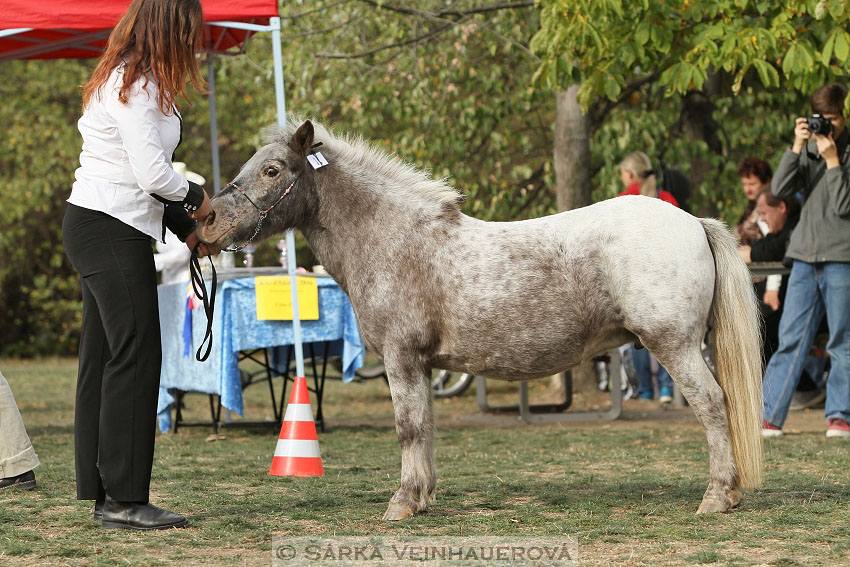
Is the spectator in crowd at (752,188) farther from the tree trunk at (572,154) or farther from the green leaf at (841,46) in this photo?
the green leaf at (841,46)

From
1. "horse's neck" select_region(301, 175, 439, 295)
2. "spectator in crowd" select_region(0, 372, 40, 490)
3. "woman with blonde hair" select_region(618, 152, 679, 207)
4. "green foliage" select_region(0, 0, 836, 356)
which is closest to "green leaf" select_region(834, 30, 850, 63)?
"green foliage" select_region(0, 0, 836, 356)

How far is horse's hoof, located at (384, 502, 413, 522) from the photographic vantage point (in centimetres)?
482

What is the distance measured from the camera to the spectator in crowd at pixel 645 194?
936 centimetres

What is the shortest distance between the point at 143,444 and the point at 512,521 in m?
1.67

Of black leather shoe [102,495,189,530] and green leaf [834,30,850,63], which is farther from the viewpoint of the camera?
green leaf [834,30,850,63]

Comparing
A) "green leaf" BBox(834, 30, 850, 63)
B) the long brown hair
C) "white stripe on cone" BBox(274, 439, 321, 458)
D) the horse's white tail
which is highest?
"green leaf" BBox(834, 30, 850, 63)

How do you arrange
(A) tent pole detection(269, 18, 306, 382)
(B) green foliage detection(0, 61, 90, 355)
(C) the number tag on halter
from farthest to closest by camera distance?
1. (B) green foliage detection(0, 61, 90, 355)
2. (A) tent pole detection(269, 18, 306, 382)
3. (C) the number tag on halter

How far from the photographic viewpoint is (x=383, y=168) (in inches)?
211

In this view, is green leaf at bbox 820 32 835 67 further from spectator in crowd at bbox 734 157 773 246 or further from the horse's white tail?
the horse's white tail

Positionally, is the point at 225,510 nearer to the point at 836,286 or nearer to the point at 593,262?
the point at 593,262

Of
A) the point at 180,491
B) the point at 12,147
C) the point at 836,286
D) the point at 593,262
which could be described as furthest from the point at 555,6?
the point at 12,147

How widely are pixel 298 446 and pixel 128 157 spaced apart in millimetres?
2522

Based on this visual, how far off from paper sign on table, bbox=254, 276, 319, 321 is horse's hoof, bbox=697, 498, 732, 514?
13.5 feet

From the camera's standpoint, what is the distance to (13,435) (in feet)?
19.2
